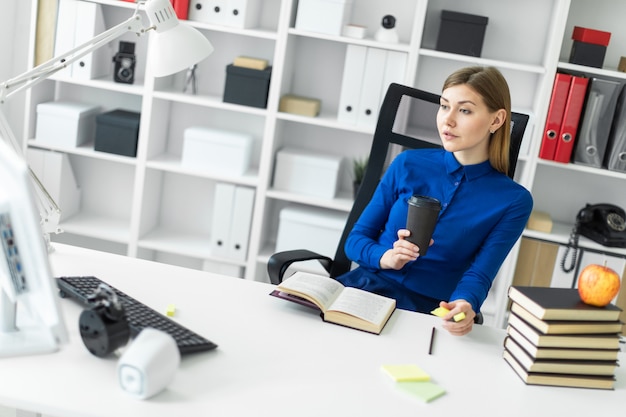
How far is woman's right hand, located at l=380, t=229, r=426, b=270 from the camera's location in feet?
6.65

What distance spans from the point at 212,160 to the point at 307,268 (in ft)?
2.15

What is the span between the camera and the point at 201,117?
3934 mm

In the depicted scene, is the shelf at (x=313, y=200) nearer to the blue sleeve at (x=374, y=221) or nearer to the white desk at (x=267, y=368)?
the blue sleeve at (x=374, y=221)

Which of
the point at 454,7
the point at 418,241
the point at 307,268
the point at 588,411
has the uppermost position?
the point at 454,7

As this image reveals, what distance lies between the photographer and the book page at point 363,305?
1.94 metres

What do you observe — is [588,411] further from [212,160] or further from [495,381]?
[212,160]

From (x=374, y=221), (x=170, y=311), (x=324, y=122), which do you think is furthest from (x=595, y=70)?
(x=170, y=311)

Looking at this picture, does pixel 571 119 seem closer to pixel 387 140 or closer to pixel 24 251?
pixel 387 140

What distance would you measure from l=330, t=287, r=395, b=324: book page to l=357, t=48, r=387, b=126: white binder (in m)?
1.53

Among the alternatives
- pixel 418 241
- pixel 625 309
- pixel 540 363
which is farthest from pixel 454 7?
pixel 540 363

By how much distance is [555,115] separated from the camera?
3348 millimetres

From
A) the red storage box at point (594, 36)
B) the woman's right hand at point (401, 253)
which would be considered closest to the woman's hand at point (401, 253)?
the woman's right hand at point (401, 253)

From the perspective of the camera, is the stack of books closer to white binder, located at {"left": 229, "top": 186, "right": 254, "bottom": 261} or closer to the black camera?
white binder, located at {"left": 229, "top": 186, "right": 254, "bottom": 261}

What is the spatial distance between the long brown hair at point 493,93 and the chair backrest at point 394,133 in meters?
0.26
